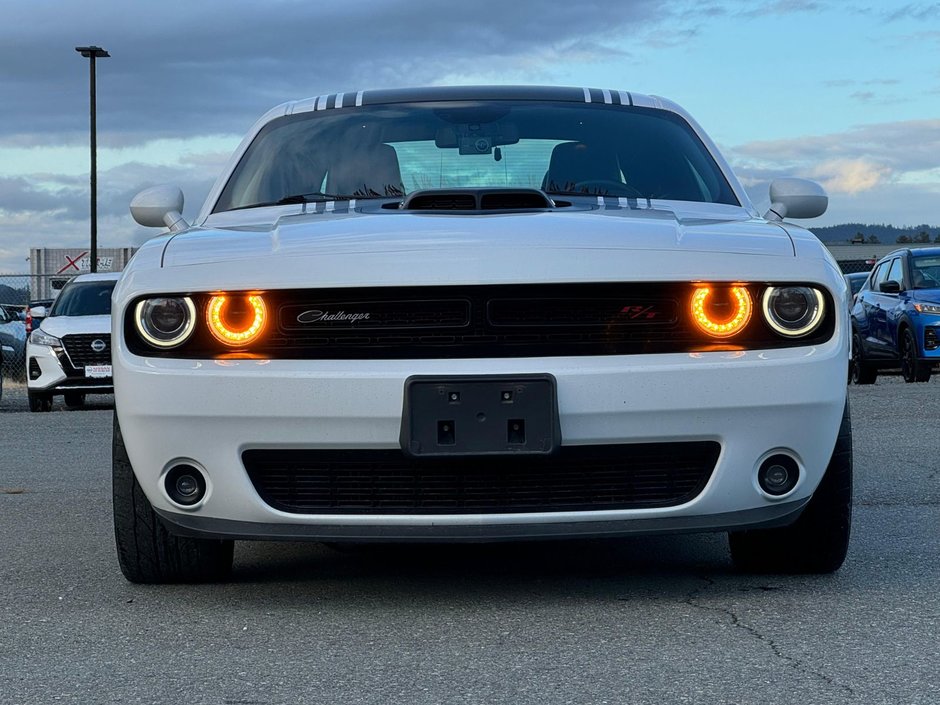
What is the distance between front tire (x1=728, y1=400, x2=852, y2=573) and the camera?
4336 millimetres

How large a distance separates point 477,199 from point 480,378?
95cm

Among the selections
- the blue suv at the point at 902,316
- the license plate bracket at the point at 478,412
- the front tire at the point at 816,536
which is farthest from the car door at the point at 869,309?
the license plate bracket at the point at 478,412

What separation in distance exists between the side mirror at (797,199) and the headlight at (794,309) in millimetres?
1469

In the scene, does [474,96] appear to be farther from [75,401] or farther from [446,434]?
[75,401]

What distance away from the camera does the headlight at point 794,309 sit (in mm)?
4012

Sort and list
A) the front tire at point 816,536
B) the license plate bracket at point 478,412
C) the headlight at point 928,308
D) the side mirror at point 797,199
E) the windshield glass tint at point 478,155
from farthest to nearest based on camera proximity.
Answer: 1. the headlight at point 928,308
2. the side mirror at point 797,199
3. the windshield glass tint at point 478,155
4. the front tire at point 816,536
5. the license plate bracket at point 478,412

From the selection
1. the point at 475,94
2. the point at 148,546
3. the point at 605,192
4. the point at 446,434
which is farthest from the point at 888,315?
the point at 446,434

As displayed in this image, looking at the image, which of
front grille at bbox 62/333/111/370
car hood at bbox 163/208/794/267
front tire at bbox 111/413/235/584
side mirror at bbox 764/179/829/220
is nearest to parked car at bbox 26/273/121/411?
front grille at bbox 62/333/111/370

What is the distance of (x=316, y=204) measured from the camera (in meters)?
5.12

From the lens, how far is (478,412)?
12.5 ft

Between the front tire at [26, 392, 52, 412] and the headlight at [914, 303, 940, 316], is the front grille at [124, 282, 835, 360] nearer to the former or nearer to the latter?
the front tire at [26, 392, 52, 412]

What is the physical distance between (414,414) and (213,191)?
2060mm

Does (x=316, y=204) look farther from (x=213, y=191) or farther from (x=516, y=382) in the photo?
(x=516, y=382)

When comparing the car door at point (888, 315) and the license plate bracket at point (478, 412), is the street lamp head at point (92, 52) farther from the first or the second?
the license plate bracket at point (478, 412)
